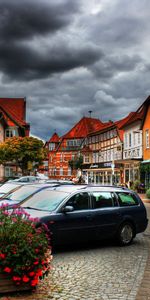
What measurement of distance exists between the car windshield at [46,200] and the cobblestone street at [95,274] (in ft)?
3.70

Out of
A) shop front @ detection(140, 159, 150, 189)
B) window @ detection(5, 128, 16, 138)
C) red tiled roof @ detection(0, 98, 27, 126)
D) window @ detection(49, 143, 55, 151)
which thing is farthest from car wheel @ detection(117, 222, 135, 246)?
window @ detection(49, 143, 55, 151)

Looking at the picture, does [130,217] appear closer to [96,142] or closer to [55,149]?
[96,142]

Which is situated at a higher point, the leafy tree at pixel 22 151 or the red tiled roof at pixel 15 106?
the red tiled roof at pixel 15 106

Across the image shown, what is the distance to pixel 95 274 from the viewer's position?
7.99 meters

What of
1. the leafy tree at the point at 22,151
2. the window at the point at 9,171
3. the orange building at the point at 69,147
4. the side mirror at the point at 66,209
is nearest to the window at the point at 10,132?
the window at the point at 9,171

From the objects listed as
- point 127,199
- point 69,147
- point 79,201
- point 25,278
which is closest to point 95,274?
point 25,278

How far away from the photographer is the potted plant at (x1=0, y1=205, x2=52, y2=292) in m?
6.08

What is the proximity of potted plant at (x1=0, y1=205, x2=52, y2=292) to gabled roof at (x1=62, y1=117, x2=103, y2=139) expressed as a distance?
111 m

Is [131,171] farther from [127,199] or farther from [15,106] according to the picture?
[127,199]

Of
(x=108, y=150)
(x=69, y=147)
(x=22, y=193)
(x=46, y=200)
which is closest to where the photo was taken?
(x=46, y=200)

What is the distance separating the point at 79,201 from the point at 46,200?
821mm

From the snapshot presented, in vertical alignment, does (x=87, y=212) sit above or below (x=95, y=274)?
above

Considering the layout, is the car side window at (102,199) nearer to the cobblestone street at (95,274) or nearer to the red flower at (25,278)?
the cobblestone street at (95,274)

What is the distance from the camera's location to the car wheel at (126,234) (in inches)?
453
